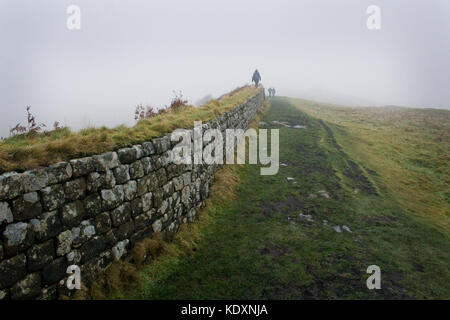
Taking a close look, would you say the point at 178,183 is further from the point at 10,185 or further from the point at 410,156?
the point at 410,156

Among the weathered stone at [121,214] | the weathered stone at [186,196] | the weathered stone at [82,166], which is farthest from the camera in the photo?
the weathered stone at [186,196]

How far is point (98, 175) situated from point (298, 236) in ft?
16.8

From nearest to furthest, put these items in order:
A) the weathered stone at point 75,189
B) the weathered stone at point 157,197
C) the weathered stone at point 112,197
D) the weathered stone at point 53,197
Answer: the weathered stone at point 53,197 < the weathered stone at point 75,189 < the weathered stone at point 112,197 < the weathered stone at point 157,197

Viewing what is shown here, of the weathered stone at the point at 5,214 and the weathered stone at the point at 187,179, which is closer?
the weathered stone at the point at 5,214

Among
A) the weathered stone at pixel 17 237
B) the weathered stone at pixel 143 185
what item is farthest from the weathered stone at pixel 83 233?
the weathered stone at pixel 143 185

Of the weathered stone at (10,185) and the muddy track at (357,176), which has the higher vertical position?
the weathered stone at (10,185)

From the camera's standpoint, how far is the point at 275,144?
17141 millimetres

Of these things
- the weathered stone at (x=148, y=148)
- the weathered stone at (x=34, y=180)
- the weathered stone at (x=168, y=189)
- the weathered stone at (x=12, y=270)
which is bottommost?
the weathered stone at (x=12, y=270)

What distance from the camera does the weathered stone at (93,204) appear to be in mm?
5231

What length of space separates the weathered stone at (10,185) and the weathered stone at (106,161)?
135cm

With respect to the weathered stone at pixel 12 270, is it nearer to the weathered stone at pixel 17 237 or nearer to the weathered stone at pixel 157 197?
the weathered stone at pixel 17 237

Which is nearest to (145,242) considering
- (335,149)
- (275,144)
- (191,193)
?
(191,193)

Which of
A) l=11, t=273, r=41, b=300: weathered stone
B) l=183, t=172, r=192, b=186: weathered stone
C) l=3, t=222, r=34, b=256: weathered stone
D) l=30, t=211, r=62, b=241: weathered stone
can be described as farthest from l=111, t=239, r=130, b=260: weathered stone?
l=183, t=172, r=192, b=186: weathered stone
